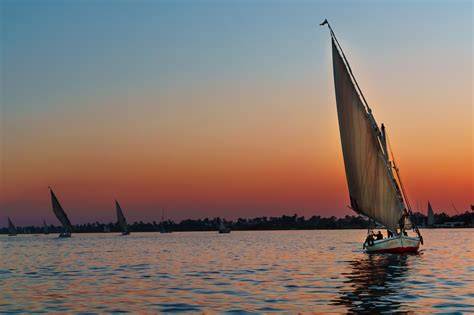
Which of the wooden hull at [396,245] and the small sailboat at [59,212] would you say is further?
the small sailboat at [59,212]

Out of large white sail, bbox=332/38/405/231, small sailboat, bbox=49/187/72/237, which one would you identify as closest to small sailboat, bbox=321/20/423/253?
large white sail, bbox=332/38/405/231

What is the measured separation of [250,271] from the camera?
51.4 metres

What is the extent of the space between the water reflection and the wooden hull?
24.9 ft

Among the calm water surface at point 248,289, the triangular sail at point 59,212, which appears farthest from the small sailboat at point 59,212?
the calm water surface at point 248,289

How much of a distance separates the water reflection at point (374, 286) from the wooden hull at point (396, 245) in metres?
7.60

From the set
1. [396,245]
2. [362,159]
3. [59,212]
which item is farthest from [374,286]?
[59,212]

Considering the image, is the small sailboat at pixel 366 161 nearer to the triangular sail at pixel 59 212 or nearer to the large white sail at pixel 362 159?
the large white sail at pixel 362 159

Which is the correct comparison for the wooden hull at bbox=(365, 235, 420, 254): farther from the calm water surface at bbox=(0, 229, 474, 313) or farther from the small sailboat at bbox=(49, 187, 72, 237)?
the small sailboat at bbox=(49, 187, 72, 237)

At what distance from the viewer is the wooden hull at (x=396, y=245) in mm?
66375

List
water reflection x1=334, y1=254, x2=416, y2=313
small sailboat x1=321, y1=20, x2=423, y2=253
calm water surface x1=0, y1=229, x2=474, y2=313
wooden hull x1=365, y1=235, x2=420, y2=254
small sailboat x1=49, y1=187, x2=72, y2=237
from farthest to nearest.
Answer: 1. small sailboat x1=49, y1=187, x2=72, y2=237
2. wooden hull x1=365, y1=235, x2=420, y2=254
3. small sailboat x1=321, y1=20, x2=423, y2=253
4. calm water surface x1=0, y1=229, x2=474, y2=313
5. water reflection x1=334, y1=254, x2=416, y2=313

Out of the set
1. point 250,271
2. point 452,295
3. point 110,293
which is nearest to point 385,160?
point 250,271

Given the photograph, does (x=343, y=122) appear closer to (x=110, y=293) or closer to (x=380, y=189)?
(x=380, y=189)

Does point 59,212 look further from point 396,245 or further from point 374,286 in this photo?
point 374,286

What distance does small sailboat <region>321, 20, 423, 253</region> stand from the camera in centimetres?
5916
